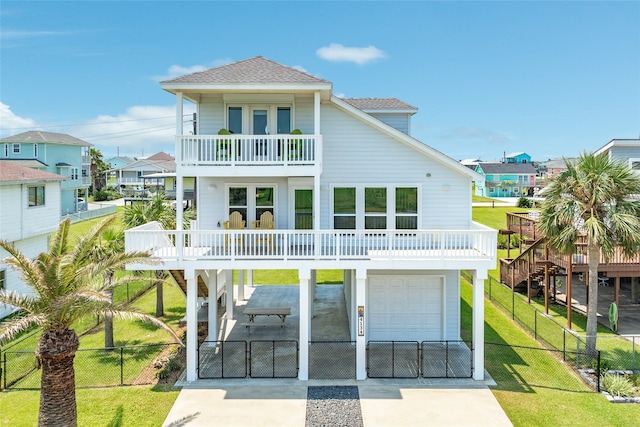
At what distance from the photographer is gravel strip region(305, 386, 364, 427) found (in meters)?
10.2

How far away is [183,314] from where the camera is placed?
19938 millimetres

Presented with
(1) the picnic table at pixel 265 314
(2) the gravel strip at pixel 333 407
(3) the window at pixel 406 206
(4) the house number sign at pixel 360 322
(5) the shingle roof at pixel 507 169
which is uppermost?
(5) the shingle roof at pixel 507 169

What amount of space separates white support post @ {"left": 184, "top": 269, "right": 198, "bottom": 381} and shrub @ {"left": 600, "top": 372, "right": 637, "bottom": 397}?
1200 centimetres

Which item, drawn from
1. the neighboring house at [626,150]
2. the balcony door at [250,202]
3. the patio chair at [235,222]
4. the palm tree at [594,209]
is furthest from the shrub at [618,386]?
the neighboring house at [626,150]

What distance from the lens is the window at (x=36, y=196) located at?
2049 centimetres

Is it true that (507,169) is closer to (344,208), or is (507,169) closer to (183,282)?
(344,208)

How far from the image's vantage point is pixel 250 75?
1389cm

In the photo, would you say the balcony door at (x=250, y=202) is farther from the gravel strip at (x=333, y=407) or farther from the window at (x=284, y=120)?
the gravel strip at (x=333, y=407)

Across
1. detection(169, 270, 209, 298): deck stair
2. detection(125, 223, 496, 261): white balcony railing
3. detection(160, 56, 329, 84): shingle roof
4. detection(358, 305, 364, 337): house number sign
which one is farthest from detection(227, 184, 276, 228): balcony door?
detection(358, 305, 364, 337): house number sign

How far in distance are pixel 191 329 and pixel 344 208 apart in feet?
22.5

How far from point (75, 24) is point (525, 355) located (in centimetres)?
3508

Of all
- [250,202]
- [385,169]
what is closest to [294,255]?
[250,202]

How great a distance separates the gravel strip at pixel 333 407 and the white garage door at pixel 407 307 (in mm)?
4173

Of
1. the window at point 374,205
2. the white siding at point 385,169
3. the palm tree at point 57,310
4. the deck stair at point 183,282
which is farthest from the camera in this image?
the window at point 374,205
